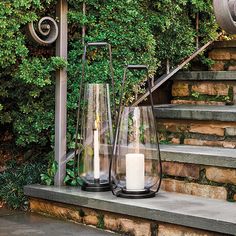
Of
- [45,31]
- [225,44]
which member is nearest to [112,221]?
[45,31]

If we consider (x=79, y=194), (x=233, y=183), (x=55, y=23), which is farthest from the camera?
(x=55, y=23)

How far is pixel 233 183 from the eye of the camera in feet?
10.3

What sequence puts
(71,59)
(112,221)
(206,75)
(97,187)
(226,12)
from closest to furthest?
(226,12), (112,221), (97,187), (71,59), (206,75)

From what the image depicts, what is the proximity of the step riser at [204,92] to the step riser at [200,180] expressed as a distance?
1.03 m

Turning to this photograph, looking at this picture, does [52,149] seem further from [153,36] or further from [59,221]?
[153,36]

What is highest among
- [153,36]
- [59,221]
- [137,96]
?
[153,36]

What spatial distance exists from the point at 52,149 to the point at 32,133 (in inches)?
8.0

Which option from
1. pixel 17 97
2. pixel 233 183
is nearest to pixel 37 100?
pixel 17 97

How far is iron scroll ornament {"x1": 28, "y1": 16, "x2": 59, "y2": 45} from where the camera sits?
140 inches

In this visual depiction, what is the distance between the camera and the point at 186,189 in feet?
11.1

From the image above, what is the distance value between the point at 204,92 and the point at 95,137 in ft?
4.13

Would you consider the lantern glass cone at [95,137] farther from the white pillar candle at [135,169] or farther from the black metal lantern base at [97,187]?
the white pillar candle at [135,169]

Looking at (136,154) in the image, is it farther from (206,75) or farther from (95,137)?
(206,75)

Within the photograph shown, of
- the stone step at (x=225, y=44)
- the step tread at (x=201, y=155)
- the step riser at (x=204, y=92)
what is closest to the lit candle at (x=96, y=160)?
the step tread at (x=201, y=155)
